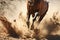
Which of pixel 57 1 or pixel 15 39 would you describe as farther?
pixel 57 1

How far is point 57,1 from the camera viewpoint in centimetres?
865

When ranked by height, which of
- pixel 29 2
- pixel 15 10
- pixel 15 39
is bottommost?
pixel 15 39

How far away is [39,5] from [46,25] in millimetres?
1684

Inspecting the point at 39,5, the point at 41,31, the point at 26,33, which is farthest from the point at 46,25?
the point at 39,5

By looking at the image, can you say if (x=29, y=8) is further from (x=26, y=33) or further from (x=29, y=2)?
(x=26, y=33)

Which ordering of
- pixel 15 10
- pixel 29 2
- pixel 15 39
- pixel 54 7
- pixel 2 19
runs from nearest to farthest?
pixel 29 2 < pixel 15 39 < pixel 2 19 < pixel 15 10 < pixel 54 7

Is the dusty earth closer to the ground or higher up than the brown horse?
closer to the ground

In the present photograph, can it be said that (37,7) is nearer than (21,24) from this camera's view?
Yes

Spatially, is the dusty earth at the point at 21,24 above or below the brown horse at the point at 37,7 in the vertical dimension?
below

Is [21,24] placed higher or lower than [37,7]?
lower

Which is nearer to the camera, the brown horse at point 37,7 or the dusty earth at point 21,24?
the brown horse at point 37,7

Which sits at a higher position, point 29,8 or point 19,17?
point 29,8

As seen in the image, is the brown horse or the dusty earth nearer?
the brown horse

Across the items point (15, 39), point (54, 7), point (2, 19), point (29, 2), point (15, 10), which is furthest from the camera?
point (54, 7)
